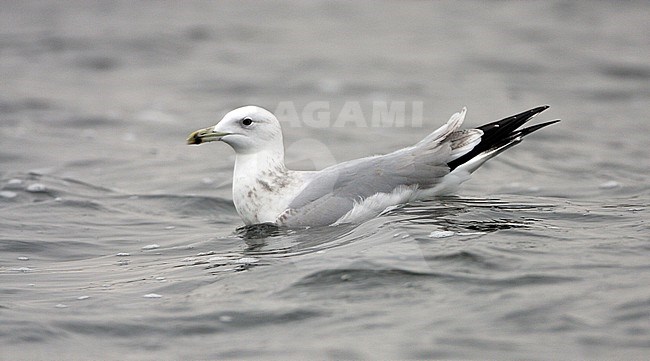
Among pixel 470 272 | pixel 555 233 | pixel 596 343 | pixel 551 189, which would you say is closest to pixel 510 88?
pixel 551 189

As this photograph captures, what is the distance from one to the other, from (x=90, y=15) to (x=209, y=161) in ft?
25.0

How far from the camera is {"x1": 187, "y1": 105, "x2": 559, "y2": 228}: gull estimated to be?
697 cm

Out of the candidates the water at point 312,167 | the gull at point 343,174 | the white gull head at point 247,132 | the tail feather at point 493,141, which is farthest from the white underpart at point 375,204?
the white gull head at point 247,132

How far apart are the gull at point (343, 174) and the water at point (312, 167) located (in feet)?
0.49

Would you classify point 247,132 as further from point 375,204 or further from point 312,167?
point 312,167

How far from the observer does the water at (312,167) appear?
5205 millimetres

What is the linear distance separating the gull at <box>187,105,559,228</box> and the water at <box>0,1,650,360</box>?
150 millimetres

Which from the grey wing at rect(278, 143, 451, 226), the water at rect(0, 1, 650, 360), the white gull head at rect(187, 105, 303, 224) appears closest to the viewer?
the water at rect(0, 1, 650, 360)

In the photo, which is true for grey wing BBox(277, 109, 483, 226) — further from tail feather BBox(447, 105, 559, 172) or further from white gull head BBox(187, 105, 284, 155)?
white gull head BBox(187, 105, 284, 155)

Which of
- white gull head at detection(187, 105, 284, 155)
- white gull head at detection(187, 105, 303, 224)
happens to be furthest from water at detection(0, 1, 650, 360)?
white gull head at detection(187, 105, 284, 155)

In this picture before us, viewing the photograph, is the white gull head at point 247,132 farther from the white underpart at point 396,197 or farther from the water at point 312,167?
the white underpart at point 396,197

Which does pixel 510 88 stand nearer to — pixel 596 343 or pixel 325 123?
pixel 325 123

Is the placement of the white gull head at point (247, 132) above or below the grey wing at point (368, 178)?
above

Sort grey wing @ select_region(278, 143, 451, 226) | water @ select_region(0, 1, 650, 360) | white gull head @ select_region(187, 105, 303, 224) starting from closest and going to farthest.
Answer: water @ select_region(0, 1, 650, 360) < grey wing @ select_region(278, 143, 451, 226) < white gull head @ select_region(187, 105, 303, 224)
